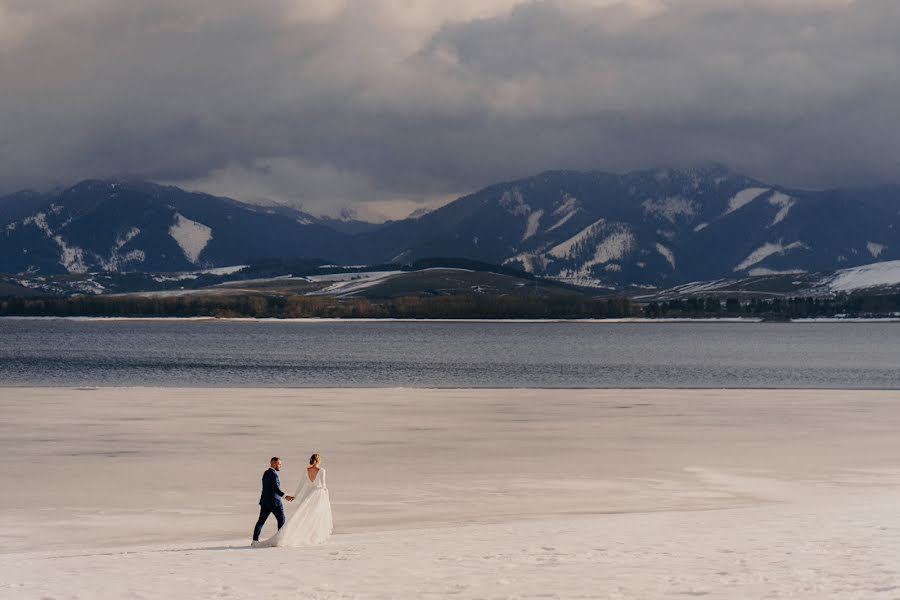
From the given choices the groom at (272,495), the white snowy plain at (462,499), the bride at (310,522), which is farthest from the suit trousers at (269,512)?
the white snowy plain at (462,499)

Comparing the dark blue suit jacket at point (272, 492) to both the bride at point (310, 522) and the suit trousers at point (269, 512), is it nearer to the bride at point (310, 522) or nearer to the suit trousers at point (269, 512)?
the suit trousers at point (269, 512)

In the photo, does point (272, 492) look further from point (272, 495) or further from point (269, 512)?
point (269, 512)

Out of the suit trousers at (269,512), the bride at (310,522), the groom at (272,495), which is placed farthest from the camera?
the groom at (272,495)

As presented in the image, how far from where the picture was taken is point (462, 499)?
1618 inches

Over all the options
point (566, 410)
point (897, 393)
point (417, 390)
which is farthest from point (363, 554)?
point (897, 393)

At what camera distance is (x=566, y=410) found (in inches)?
3157

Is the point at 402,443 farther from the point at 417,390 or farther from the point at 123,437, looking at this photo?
the point at 417,390

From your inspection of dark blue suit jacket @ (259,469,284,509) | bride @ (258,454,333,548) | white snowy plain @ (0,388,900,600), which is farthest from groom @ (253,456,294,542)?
white snowy plain @ (0,388,900,600)

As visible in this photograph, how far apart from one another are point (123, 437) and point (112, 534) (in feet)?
85.8

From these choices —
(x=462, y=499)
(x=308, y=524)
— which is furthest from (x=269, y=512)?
(x=462, y=499)

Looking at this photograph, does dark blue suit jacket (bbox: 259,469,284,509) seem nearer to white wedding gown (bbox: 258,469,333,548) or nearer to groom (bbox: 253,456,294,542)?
groom (bbox: 253,456,294,542)

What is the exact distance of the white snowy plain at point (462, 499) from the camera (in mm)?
25047

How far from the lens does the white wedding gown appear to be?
30.8 metres

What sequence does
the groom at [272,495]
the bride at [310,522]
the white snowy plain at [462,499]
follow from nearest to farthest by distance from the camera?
1. the white snowy plain at [462,499]
2. the bride at [310,522]
3. the groom at [272,495]
